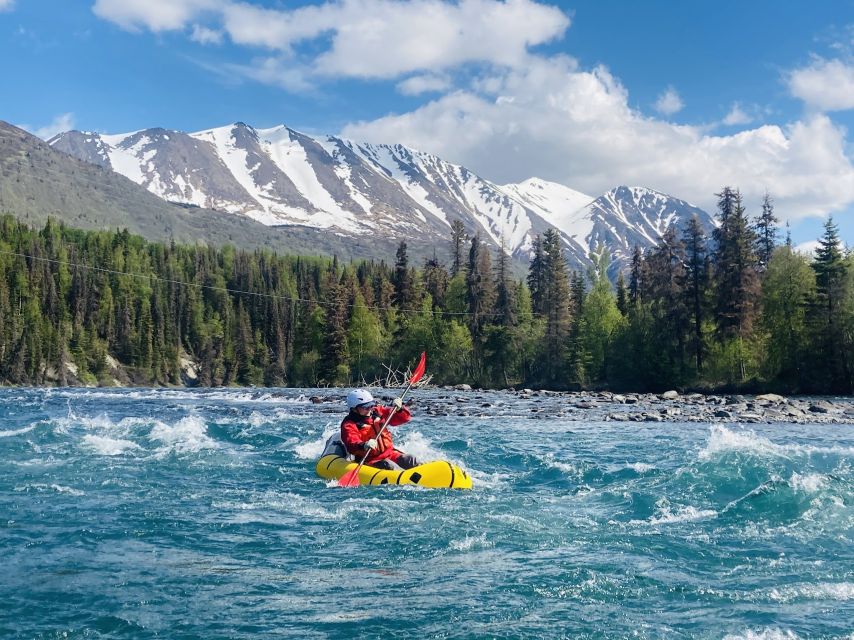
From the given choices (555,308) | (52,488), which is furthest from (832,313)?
(52,488)

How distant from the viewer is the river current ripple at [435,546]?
803 centimetres

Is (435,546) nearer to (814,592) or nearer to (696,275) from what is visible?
(814,592)

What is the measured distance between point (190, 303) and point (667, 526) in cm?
12557

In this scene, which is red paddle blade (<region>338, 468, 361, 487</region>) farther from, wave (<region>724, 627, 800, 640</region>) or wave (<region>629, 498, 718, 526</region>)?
wave (<region>724, 627, 800, 640</region>)

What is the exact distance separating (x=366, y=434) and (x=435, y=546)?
672 cm

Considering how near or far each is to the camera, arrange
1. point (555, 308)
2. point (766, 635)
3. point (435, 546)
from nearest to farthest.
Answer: point (766, 635)
point (435, 546)
point (555, 308)

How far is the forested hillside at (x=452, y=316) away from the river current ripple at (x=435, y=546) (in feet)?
131

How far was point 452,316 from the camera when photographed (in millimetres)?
84188

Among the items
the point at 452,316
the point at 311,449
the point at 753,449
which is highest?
the point at 452,316

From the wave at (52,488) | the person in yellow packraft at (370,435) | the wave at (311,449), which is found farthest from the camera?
the wave at (311,449)

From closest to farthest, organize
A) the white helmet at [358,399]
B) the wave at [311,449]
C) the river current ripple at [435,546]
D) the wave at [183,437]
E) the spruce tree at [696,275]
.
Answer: the river current ripple at [435,546] → the white helmet at [358,399] → the wave at [311,449] → the wave at [183,437] → the spruce tree at [696,275]

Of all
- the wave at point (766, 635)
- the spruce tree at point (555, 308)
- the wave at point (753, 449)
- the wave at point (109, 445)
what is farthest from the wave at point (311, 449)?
the spruce tree at point (555, 308)

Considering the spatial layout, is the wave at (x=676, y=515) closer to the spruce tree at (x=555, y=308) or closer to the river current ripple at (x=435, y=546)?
→ the river current ripple at (x=435, y=546)

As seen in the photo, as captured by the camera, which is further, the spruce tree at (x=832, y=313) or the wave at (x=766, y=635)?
the spruce tree at (x=832, y=313)
